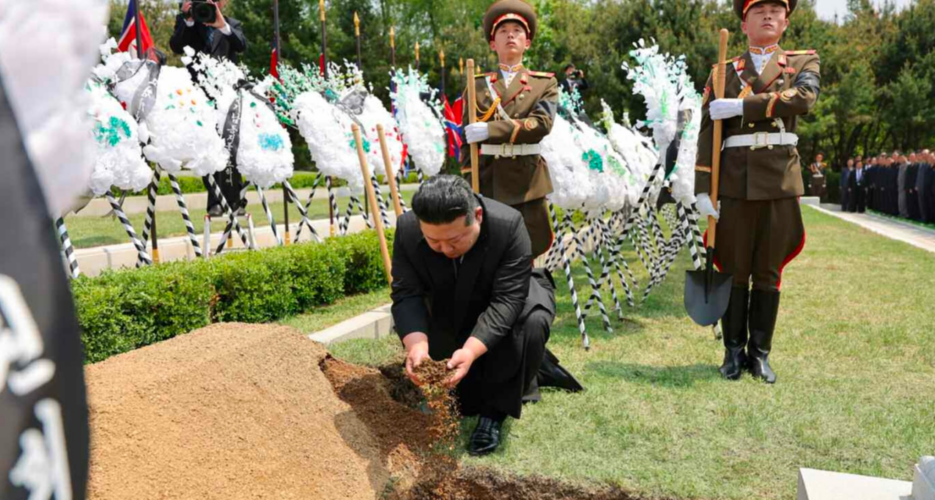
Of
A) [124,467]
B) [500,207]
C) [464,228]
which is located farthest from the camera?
[500,207]

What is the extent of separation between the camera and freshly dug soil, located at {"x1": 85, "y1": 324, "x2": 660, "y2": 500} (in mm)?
2590

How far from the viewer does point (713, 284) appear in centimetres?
414

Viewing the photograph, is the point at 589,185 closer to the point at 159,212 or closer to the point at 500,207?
the point at 500,207

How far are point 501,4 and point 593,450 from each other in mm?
2743

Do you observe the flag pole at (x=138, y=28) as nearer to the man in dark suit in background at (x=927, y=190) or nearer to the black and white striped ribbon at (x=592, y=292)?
the black and white striped ribbon at (x=592, y=292)

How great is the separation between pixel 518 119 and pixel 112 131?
2.39 meters

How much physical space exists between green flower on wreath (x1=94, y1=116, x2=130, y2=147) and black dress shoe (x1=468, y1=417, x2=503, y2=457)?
2.74 m

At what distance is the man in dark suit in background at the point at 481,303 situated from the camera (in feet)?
10.2

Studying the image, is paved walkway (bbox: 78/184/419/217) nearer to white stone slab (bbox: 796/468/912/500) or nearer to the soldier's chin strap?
the soldier's chin strap

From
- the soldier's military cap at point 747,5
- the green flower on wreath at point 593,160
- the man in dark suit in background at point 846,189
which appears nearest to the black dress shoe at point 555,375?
the green flower on wreath at point 593,160

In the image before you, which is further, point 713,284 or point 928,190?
point 928,190

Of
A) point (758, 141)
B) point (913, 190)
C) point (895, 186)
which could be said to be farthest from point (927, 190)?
point (758, 141)

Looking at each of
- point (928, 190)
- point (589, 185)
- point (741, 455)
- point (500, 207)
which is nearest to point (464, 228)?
point (500, 207)

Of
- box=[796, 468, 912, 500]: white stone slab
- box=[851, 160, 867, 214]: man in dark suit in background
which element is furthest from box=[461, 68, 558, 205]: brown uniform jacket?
box=[851, 160, 867, 214]: man in dark suit in background
